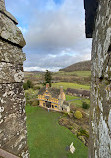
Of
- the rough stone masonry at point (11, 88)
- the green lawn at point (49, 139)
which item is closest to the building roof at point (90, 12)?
the rough stone masonry at point (11, 88)

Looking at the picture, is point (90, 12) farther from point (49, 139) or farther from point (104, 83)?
point (49, 139)

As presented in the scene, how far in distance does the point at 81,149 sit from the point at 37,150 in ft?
20.5

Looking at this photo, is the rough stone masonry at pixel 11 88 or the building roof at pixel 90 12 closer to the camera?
the building roof at pixel 90 12

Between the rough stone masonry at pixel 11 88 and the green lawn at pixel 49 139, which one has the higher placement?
the rough stone masonry at pixel 11 88

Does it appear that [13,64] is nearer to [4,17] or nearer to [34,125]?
[4,17]

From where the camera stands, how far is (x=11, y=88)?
236 centimetres

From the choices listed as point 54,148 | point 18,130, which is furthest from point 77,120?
point 18,130

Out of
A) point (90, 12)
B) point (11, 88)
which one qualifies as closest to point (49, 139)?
point (11, 88)

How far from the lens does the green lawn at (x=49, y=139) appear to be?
11328 millimetres

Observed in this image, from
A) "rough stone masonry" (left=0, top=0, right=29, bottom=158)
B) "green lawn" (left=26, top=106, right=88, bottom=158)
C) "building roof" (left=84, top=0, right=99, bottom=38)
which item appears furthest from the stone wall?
"green lawn" (left=26, top=106, right=88, bottom=158)

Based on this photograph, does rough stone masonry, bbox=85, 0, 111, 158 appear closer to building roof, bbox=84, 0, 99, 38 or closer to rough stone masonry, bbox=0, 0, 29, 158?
building roof, bbox=84, 0, 99, 38

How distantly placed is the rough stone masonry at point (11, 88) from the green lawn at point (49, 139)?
1162 centimetres

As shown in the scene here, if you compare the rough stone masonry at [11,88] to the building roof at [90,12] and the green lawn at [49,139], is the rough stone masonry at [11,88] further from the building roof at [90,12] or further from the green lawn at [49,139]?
the green lawn at [49,139]

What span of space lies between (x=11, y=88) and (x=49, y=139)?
14.8 meters
